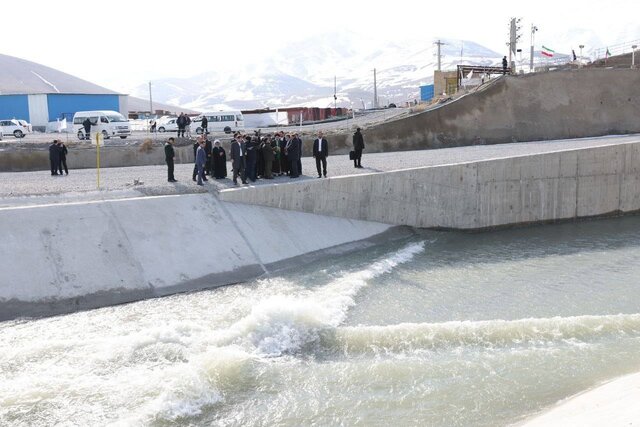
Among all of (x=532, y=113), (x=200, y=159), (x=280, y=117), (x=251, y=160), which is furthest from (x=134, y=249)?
(x=280, y=117)

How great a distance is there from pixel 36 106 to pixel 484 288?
1698 inches

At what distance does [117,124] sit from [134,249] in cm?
2292

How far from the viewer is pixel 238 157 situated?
20.2 m

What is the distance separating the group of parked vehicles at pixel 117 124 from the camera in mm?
37281

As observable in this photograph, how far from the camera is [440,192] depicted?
23.6 meters

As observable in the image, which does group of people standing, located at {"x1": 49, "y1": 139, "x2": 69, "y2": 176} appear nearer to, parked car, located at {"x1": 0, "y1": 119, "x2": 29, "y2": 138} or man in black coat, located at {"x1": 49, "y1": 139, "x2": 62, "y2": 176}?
man in black coat, located at {"x1": 49, "y1": 139, "x2": 62, "y2": 176}

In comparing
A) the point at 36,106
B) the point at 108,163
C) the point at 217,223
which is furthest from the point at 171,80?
the point at 217,223

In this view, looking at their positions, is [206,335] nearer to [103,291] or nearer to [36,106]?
[103,291]

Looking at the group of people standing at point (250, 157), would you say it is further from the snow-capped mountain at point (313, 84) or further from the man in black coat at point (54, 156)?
the snow-capped mountain at point (313, 84)

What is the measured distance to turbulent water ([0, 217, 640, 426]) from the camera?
9594 millimetres

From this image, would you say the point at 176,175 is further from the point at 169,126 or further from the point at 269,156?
the point at 169,126

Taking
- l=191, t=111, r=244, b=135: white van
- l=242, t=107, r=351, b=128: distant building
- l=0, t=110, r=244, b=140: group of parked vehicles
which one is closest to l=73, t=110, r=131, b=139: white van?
l=0, t=110, r=244, b=140: group of parked vehicles

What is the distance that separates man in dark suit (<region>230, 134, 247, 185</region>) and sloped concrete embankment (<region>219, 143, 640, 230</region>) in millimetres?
1057

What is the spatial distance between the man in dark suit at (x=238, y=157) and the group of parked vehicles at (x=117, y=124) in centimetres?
1781
